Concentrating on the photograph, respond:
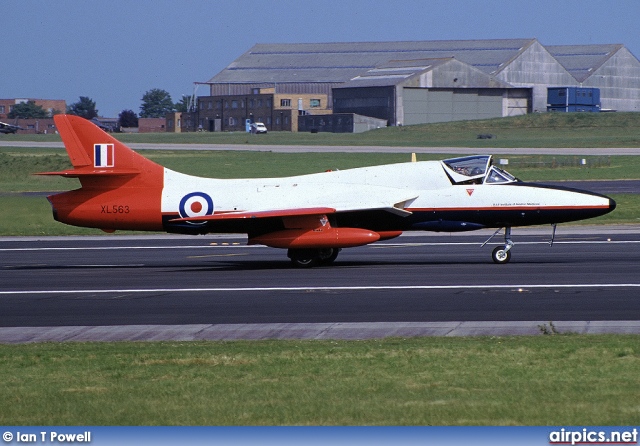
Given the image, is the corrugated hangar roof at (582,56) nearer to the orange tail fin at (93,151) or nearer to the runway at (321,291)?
the runway at (321,291)

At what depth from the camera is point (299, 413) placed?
973 cm

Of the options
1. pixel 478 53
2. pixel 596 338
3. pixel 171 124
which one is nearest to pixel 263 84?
pixel 171 124

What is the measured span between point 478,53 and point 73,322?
134941 mm

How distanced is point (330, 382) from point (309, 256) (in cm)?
1408

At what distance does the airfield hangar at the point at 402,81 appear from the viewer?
129250mm

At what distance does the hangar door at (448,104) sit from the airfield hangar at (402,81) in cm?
13

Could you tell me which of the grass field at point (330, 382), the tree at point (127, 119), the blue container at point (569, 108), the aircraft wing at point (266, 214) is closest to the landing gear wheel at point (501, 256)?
the aircraft wing at point (266, 214)

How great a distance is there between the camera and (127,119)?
19638 cm

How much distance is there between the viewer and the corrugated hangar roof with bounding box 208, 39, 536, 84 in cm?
14562

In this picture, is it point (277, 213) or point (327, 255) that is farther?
point (327, 255)

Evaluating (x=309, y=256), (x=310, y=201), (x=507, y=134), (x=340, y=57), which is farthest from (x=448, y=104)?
(x=309, y=256)

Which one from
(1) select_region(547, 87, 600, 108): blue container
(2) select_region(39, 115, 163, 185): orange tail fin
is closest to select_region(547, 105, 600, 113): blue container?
(1) select_region(547, 87, 600, 108): blue container

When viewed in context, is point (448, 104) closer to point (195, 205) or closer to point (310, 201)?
point (310, 201)

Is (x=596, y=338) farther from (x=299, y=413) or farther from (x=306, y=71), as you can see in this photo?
(x=306, y=71)
